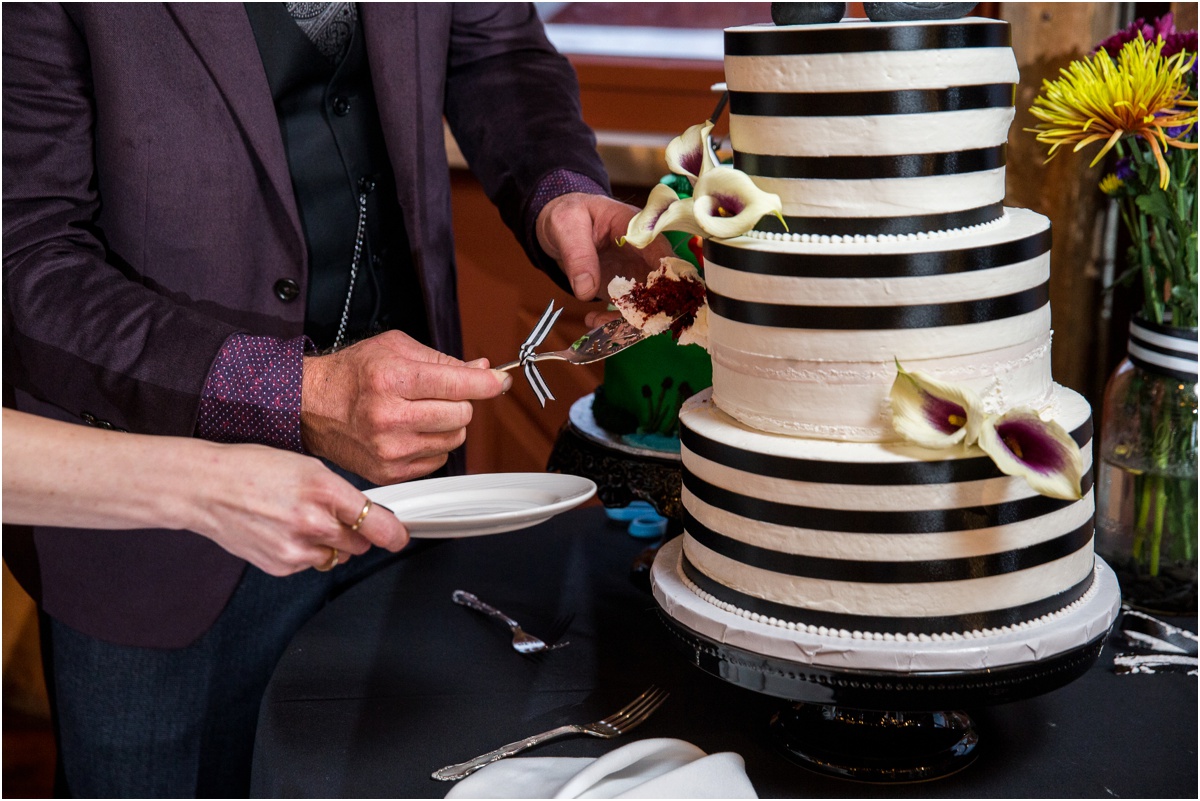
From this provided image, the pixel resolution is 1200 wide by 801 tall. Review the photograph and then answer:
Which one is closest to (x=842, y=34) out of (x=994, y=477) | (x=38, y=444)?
(x=994, y=477)

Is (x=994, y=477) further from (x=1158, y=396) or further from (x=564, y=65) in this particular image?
(x=564, y=65)

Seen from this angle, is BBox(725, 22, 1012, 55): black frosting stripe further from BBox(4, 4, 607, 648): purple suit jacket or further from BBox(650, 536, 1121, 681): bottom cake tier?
BBox(4, 4, 607, 648): purple suit jacket

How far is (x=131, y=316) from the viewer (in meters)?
1.33

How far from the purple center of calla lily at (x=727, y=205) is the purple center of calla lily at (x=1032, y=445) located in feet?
1.02

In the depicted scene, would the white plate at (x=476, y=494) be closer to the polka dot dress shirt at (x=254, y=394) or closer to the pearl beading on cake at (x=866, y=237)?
the polka dot dress shirt at (x=254, y=394)

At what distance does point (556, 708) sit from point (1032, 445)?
1.95 feet

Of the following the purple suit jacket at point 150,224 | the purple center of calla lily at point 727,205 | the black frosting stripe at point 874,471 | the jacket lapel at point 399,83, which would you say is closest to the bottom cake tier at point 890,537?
the black frosting stripe at point 874,471

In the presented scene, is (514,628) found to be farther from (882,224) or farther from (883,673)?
(882,224)

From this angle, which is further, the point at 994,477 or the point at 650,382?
the point at 650,382

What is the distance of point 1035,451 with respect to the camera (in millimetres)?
989

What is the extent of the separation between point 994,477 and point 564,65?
1220mm

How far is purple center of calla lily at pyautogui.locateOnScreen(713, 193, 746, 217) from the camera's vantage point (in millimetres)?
1047

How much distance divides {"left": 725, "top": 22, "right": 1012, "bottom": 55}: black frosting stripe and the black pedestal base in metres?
0.63

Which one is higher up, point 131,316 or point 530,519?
point 131,316
